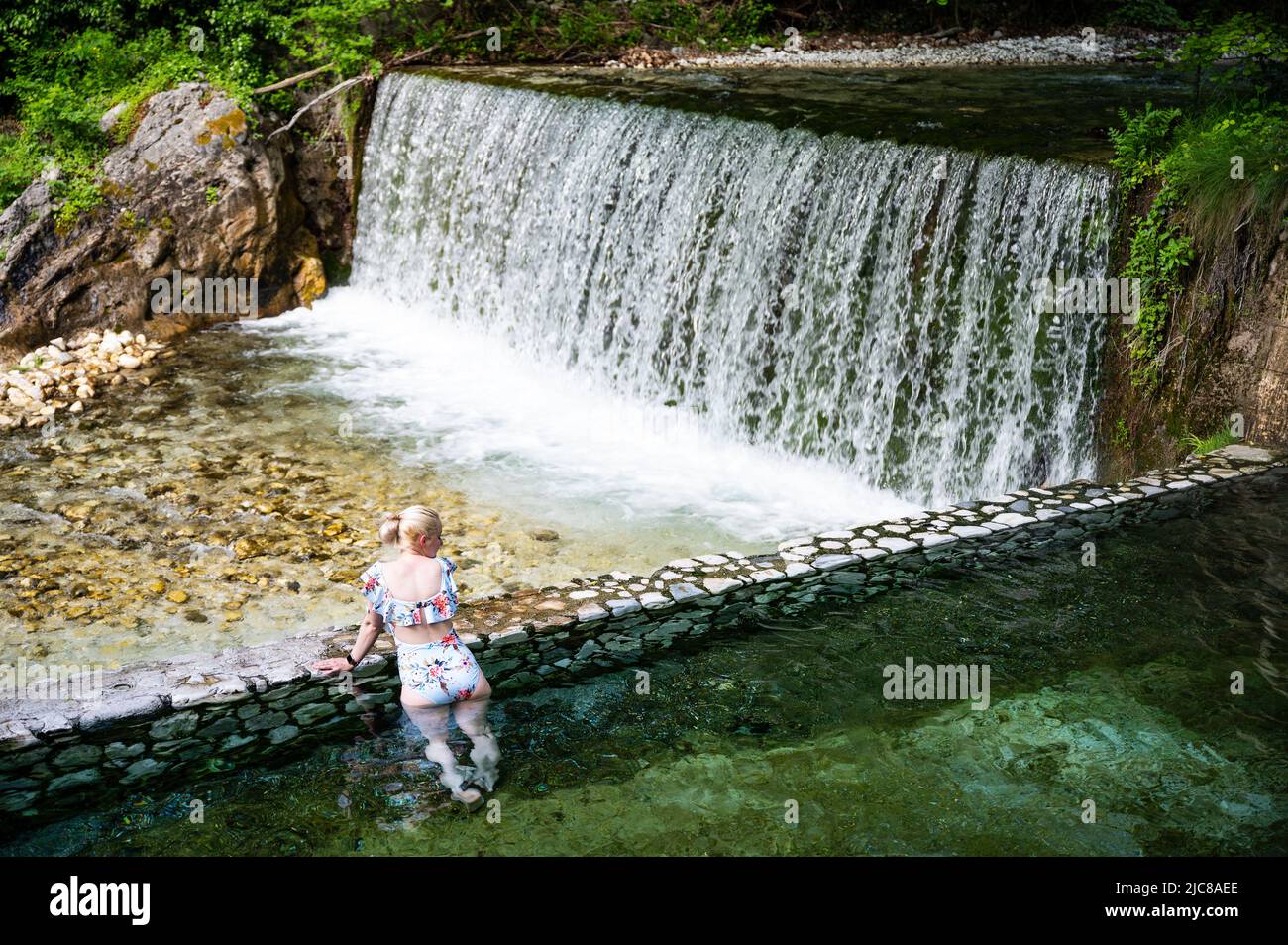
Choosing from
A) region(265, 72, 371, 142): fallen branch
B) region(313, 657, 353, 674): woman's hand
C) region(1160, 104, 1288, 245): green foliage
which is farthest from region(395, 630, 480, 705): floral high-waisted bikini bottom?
region(265, 72, 371, 142): fallen branch

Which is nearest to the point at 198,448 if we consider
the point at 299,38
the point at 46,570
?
the point at 46,570

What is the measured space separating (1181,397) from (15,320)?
903cm

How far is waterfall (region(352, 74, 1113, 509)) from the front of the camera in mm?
6801

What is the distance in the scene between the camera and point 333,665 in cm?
439

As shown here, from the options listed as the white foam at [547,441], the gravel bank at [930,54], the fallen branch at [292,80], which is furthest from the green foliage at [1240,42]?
the fallen branch at [292,80]

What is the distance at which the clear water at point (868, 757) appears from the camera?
3.59 meters

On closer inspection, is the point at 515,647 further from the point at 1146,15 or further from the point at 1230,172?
the point at 1146,15

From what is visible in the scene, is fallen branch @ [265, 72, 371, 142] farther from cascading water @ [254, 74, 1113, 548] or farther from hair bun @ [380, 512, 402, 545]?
hair bun @ [380, 512, 402, 545]

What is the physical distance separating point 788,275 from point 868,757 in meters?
4.55

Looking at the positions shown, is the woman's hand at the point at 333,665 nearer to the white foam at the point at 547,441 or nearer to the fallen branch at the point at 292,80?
the white foam at the point at 547,441

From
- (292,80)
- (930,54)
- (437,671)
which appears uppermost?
(930,54)

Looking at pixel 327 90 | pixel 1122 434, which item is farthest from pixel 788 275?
pixel 327 90

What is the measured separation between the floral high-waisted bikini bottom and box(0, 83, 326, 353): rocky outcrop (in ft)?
24.2

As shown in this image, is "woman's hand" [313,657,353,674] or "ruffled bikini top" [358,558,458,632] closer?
"ruffled bikini top" [358,558,458,632]
